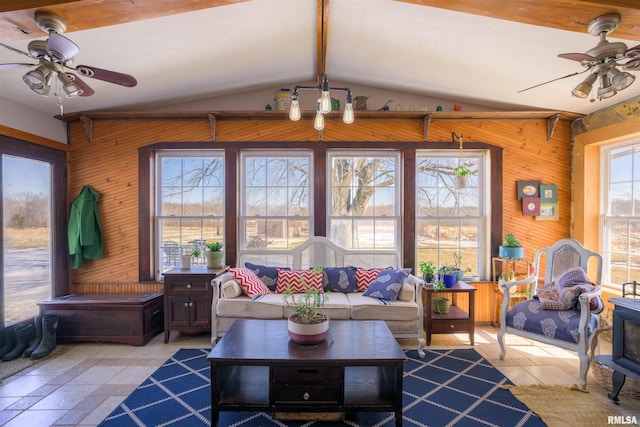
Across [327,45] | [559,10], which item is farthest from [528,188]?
[327,45]

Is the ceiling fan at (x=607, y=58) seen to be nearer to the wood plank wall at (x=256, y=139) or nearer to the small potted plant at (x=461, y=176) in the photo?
the small potted plant at (x=461, y=176)

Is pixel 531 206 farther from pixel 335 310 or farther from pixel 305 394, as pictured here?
pixel 305 394

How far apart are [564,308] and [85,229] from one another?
17.8ft

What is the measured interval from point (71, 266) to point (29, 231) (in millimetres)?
688

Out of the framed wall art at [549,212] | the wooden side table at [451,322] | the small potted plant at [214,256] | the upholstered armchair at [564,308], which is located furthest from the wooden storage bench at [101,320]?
the framed wall art at [549,212]

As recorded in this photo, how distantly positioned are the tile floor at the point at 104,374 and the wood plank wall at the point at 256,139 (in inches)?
47.1

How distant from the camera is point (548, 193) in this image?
14.2 ft

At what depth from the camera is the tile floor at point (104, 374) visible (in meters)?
2.42

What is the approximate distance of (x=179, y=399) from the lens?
8.41ft

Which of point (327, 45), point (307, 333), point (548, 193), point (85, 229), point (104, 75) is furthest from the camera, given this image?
point (548, 193)

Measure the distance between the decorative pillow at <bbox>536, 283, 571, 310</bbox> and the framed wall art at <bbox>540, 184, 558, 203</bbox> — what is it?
4.68 ft

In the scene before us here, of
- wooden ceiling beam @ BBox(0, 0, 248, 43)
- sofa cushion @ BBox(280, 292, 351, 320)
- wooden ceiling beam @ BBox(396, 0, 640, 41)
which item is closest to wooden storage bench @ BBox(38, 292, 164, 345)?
sofa cushion @ BBox(280, 292, 351, 320)

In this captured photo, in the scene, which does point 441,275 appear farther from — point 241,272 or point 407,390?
point 241,272

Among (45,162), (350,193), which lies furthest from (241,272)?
(45,162)
